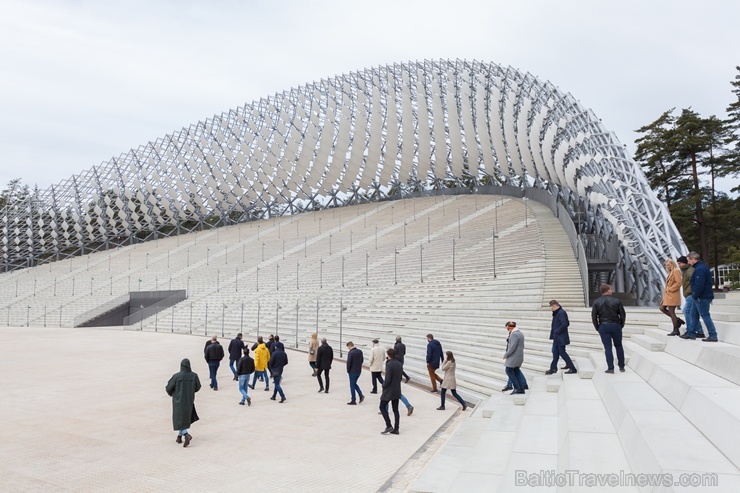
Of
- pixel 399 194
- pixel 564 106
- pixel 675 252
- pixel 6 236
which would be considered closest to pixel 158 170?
pixel 6 236

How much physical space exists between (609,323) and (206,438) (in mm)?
6550

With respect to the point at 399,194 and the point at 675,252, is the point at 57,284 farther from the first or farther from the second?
the point at 675,252

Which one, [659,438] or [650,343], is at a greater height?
[650,343]

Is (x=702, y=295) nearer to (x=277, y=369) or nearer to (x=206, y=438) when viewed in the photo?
(x=206, y=438)

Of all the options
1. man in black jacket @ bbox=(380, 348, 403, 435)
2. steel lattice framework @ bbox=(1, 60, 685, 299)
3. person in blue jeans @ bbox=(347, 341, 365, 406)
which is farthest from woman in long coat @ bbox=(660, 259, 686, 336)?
steel lattice framework @ bbox=(1, 60, 685, 299)

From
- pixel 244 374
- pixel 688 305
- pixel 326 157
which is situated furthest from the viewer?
pixel 326 157

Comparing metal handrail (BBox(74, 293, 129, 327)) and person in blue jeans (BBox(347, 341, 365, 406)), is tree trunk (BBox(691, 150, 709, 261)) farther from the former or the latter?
metal handrail (BBox(74, 293, 129, 327))

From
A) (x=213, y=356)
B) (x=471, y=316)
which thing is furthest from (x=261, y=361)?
(x=471, y=316)

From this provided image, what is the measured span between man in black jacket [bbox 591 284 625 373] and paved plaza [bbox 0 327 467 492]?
2.79m

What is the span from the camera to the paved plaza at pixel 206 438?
252 inches

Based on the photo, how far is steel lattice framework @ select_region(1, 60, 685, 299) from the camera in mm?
37250

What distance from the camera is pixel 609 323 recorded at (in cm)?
809

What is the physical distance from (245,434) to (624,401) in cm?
575

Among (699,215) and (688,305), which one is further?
(699,215)
